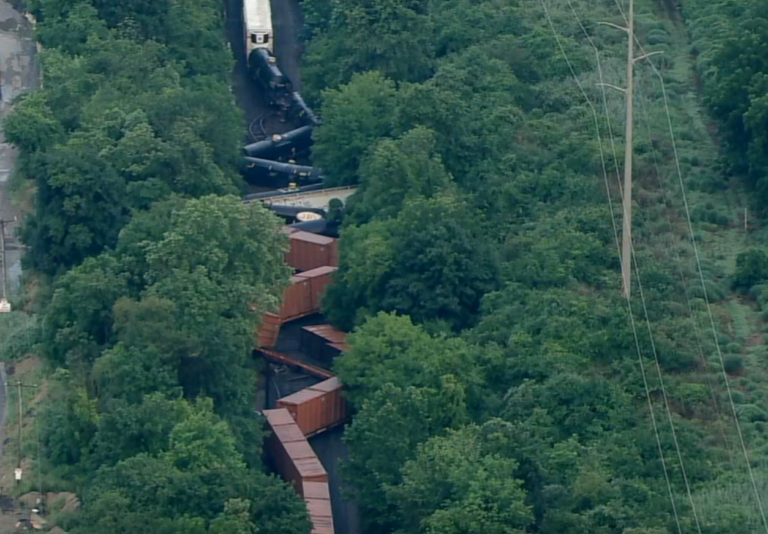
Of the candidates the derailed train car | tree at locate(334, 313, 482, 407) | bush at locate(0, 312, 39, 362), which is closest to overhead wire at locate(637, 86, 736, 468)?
tree at locate(334, 313, 482, 407)

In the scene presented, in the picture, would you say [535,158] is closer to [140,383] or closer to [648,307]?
[648,307]

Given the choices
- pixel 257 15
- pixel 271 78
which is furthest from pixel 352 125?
pixel 257 15

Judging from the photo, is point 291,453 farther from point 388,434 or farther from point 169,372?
point 169,372

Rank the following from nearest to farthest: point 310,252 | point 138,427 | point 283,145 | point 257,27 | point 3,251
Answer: point 138,427
point 310,252
point 3,251
point 283,145
point 257,27

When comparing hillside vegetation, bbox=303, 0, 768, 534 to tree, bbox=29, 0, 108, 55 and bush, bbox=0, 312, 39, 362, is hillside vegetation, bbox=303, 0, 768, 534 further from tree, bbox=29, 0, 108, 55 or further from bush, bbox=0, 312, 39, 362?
bush, bbox=0, 312, 39, 362

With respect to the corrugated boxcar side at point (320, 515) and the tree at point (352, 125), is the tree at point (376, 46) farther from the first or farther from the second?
the corrugated boxcar side at point (320, 515)

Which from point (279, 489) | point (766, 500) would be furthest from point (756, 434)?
point (279, 489)
